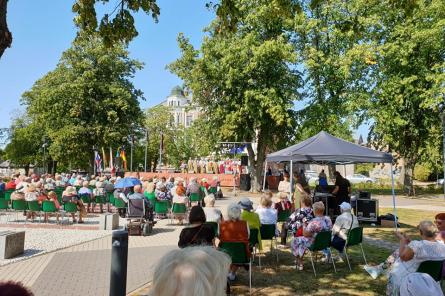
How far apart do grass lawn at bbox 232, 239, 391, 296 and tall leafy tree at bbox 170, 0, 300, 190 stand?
20.4 meters

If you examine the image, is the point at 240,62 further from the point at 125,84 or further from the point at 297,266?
the point at 297,266

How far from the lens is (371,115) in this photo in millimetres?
30281

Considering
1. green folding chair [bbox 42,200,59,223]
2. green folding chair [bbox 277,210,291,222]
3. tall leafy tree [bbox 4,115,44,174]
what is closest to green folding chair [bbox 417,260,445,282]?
green folding chair [bbox 277,210,291,222]

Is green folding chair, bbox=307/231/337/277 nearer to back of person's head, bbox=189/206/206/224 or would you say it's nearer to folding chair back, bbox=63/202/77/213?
back of person's head, bbox=189/206/206/224

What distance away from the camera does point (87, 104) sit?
40250mm

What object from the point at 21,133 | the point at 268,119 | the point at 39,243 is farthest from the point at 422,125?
the point at 21,133

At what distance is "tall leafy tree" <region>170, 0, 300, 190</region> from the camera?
2917 cm

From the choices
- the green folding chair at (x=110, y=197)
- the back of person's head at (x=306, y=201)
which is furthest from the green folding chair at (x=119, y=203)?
the back of person's head at (x=306, y=201)

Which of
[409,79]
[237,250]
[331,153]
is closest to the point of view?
[237,250]

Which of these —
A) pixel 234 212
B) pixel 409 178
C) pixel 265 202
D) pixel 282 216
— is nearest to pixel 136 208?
pixel 282 216

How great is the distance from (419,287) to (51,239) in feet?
32.4

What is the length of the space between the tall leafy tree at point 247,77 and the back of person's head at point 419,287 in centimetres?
2508

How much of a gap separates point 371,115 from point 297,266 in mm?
24208

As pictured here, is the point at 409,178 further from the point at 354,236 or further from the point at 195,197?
the point at 354,236
